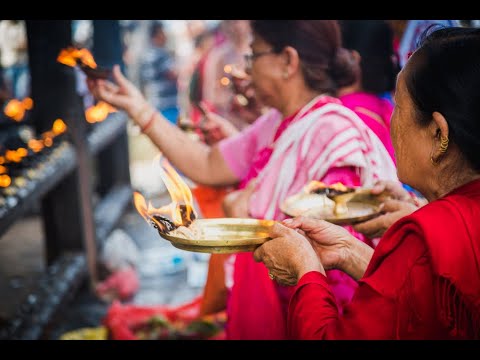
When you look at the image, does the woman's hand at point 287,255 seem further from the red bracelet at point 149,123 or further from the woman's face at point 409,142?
the red bracelet at point 149,123

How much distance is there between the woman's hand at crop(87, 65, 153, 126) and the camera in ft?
8.79

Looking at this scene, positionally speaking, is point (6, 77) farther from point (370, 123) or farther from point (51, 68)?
point (370, 123)

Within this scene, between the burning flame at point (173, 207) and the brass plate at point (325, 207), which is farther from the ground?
the burning flame at point (173, 207)

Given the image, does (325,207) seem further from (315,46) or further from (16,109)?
(16,109)

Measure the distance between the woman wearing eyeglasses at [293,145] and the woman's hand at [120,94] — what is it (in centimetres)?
52

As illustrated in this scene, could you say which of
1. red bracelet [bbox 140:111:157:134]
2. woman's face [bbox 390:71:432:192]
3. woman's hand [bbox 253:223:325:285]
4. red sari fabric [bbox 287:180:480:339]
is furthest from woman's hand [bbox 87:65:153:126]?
red sari fabric [bbox 287:180:480:339]

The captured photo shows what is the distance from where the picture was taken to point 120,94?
8.92ft

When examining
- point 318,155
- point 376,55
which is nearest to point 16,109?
point 376,55

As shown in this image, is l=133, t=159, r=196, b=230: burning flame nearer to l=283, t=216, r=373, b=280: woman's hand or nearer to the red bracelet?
l=283, t=216, r=373, b=280: woman's hand

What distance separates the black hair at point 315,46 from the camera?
2.29 meters

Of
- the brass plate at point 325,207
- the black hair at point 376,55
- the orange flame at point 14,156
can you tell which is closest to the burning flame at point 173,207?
the brass plate at point 325,207

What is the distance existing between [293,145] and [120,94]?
33.9 inches

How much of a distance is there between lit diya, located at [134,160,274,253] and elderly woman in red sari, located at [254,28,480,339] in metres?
0.23

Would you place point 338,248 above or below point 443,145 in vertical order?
below
